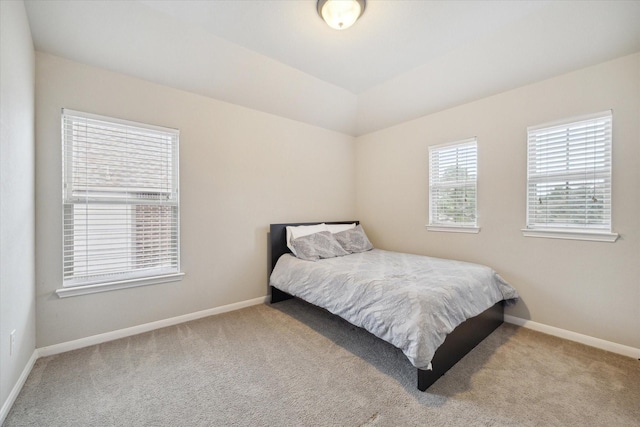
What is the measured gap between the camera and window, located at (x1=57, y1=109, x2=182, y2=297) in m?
2.23

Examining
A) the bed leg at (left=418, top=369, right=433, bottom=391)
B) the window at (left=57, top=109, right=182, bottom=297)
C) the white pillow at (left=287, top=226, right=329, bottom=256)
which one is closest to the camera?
the bed leg at (left=418, top=369, right=433, bottom=391)

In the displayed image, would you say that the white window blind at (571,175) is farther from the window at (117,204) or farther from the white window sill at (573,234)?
the window at (117,204)

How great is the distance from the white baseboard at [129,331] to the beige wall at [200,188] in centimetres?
4

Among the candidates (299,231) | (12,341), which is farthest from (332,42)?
(12,341)

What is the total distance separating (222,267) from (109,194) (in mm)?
1272

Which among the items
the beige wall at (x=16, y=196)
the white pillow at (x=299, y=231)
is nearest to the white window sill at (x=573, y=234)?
the white pillow at (x=299, y=231)

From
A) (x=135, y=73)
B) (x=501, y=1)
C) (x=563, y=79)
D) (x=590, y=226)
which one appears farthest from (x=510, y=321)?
(x=135, y=73)

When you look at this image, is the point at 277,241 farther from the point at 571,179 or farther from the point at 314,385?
the point at 571,179

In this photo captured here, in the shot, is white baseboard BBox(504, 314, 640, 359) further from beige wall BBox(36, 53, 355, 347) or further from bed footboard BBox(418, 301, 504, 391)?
beige wall BBox(36, 53, 355, 347)

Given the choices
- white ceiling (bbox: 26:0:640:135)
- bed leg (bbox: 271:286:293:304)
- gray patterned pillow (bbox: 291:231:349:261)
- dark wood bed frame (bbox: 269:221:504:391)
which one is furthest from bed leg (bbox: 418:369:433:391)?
white ceiling (bbox: 26:0:640:135)

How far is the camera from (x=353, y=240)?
3.59 meters

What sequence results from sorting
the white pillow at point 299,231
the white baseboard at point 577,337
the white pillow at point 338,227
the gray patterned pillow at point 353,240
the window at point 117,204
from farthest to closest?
the white pillow at point 338,227 → the gray patterned pillow at point 353,240 → the white pillow at point 299,231 → the window at point 117,204 → the white baseboard at point 577,337

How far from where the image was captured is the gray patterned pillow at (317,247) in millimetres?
3084

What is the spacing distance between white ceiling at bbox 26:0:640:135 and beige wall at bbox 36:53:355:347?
21cm
